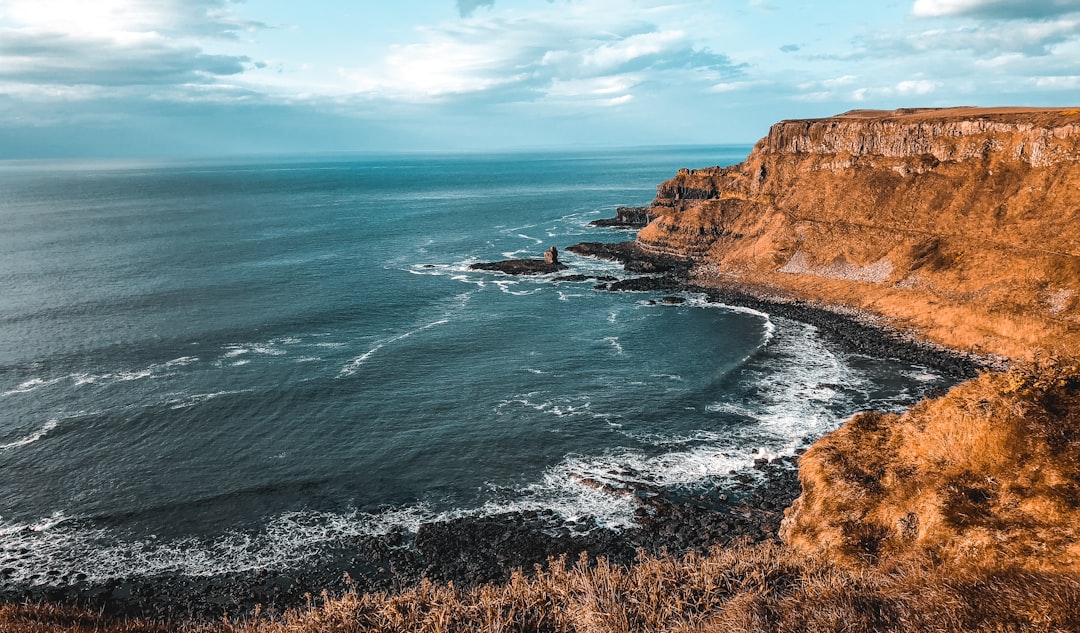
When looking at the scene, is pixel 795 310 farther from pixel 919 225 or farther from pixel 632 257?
pixel 632 257

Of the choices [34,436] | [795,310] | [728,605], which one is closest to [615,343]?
[795,310]

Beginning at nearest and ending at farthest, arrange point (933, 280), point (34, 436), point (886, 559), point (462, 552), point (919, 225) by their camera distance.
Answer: point (886, 559)
point (462, 552)
point (34, 436)
point (933, 280)
point (919, 225)

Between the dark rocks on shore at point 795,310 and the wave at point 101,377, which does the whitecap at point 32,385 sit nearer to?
the wave at point 101,377

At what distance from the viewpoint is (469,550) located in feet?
143

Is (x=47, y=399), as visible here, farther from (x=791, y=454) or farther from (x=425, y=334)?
(x=791, y=454)

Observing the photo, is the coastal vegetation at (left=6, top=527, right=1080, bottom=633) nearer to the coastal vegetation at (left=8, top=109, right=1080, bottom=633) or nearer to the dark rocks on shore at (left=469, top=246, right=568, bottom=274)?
the coastal vegetation at (left=8, top=109, right=1080, bottom=633)

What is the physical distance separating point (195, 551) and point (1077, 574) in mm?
46589

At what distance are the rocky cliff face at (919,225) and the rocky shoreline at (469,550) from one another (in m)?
45.9

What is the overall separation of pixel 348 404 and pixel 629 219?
128125 millimetres

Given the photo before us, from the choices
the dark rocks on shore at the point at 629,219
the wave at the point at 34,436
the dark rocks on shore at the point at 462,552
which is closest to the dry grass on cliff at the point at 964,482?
the dark rocks on shore at the point at 462,552

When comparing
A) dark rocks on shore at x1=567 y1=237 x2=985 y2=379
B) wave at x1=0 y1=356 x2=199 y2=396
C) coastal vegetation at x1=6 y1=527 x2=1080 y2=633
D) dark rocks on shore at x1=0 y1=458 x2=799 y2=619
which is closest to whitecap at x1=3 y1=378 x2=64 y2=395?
wave at x1=0 y1=356 x2=199 y2=396

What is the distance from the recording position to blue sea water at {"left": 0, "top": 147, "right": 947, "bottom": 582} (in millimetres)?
47250

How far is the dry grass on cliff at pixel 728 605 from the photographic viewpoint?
72.6ft

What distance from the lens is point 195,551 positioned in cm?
4338
